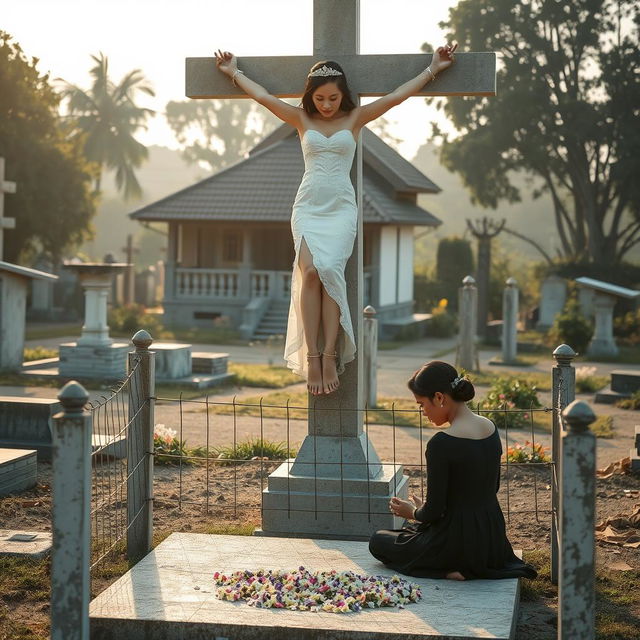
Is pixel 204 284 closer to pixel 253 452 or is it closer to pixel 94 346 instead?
pixel 94 346

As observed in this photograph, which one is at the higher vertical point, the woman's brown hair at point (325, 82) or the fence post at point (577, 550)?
the woman's brown hair at point (325, 82)

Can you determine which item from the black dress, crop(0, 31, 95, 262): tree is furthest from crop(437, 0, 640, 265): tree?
the black dress

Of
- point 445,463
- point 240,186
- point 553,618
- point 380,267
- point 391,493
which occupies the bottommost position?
point 553,618

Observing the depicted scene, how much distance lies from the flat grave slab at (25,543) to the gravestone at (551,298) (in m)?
23.0

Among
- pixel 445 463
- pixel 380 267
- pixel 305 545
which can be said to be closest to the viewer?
pixel 445 463

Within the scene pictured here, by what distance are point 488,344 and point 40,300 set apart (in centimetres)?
1393

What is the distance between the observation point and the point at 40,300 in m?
31.3

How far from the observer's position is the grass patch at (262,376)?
646 inches

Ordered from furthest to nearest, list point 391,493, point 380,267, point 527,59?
point 527,59 < point 380,267 < point 391,493

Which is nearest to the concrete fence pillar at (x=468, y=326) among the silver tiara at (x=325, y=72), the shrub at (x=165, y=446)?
the shrub at (x=165, y=446)

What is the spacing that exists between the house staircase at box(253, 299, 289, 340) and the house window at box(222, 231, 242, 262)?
10.8 feet

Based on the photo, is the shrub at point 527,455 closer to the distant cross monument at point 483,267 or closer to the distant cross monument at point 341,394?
the distant cross monument at point 341,394

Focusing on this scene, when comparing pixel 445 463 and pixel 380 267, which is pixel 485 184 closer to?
pixel 380 267

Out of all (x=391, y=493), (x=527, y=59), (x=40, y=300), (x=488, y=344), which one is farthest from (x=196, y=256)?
(x=391, y=493)
